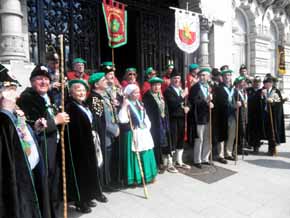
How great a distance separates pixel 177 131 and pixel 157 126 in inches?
23.2

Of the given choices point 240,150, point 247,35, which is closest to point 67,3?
point 240,150

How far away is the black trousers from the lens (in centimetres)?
493

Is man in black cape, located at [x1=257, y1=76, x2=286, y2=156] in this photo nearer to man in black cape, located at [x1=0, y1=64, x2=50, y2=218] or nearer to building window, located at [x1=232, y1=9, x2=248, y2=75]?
building window, located at [x1=232, y1=9, x2=248, y2=75]

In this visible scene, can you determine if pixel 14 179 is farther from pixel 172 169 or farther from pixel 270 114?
pixel 270 114

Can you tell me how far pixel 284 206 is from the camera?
3604mm

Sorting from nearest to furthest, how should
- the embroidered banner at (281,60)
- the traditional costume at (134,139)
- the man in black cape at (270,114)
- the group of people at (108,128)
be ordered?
the group of people at (108,128) < the traditional costume at (134,139) < the man in black cape at (270,114) < the embroidered banner at (281,60)

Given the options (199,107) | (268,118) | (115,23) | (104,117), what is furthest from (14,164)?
(268,118)

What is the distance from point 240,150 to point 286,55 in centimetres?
837

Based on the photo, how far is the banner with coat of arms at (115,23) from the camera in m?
5.18

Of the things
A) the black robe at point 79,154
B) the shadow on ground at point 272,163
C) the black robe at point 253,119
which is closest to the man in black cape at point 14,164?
the black robe at point 79,154

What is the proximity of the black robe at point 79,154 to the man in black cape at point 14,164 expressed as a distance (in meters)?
0.74

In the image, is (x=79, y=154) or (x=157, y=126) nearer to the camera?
(x=79, y=154)

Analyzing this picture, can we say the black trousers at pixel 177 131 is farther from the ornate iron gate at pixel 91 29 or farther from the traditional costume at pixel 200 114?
the ornate iron gate at pixel 91 29

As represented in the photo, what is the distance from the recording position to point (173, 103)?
4.88 meters
